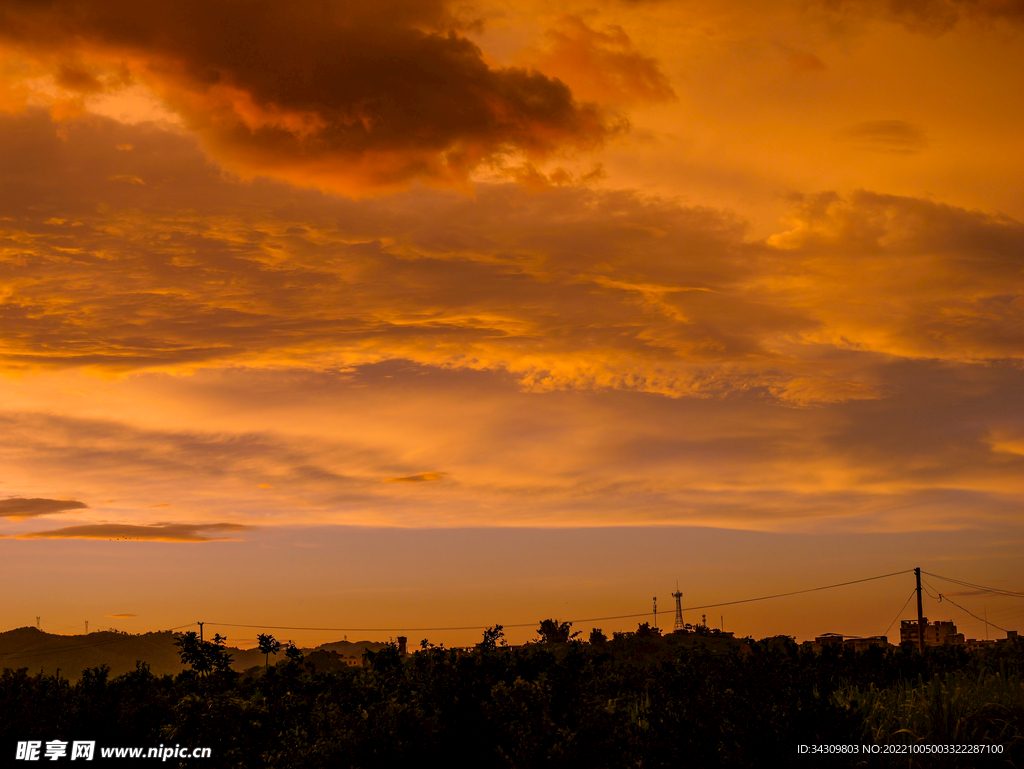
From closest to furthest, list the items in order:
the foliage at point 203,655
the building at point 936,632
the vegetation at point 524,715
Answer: the vegetation at point 524,715
the foliage at point 203,655
the building at point 936,632

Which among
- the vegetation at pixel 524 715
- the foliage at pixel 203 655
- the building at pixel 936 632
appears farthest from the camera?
the building at pixel 936 632

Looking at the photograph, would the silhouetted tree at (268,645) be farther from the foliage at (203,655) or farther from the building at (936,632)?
the building at (936,632)

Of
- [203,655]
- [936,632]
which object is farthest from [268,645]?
[936,632]

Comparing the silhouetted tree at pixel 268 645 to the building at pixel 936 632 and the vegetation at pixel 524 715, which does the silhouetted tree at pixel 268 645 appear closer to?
the vegetation at pixel 524 715

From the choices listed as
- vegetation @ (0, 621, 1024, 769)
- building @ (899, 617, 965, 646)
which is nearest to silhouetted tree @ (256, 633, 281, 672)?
vegetation @ (0, 621, 1024, 769)

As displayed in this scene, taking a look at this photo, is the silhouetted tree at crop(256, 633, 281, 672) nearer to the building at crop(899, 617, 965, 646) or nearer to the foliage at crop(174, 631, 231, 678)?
the foliage at crop(174, 631, 231, 678)

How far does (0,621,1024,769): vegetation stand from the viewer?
11648 millimetres

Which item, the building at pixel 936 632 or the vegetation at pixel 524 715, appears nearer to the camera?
the vegetation at pixel 524 715

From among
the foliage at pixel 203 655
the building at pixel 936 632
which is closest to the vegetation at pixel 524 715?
the foliage at pixel 203 655

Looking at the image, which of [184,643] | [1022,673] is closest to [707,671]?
[1022,673]

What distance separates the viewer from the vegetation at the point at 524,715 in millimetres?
11648

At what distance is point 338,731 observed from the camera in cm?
1307

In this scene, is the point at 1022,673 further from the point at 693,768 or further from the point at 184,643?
the point at 184,643

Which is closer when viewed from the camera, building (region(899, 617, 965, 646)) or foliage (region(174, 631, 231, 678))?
foliage (region(174, 631, 231, 678))
